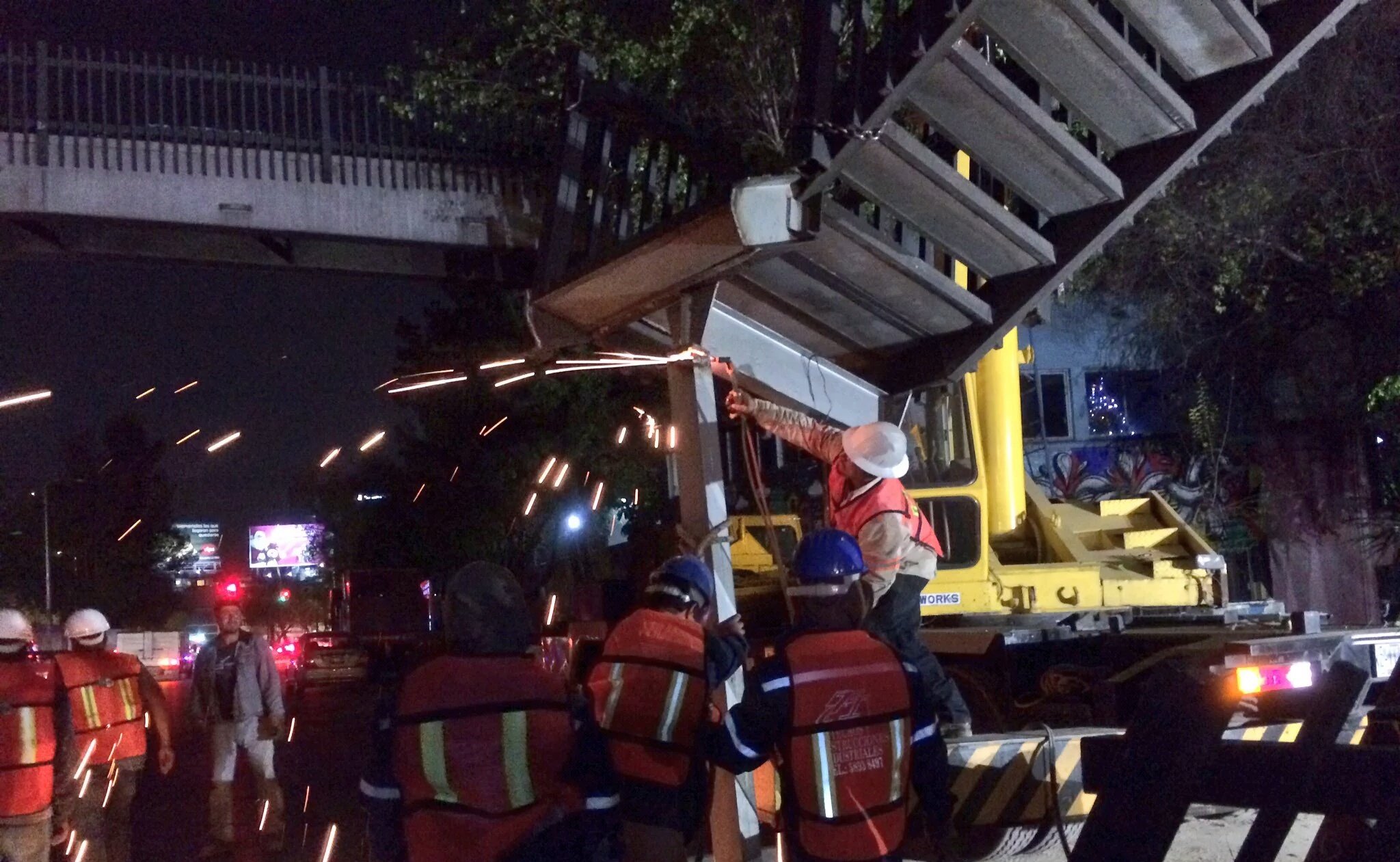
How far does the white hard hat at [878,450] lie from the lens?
5789mm

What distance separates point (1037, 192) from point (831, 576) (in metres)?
2.58

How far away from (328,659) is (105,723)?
17.4 m

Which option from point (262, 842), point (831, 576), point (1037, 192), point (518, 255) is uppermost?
point (518, 255)

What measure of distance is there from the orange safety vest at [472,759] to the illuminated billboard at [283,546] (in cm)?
4694

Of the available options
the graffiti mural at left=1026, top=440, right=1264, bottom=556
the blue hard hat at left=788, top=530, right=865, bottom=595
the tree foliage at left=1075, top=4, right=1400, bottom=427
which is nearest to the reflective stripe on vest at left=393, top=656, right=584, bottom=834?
the blue hard hat at left=788, top=530, right=865, bottom=595

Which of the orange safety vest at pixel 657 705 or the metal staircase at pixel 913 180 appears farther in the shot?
the metal staircase at pixel 913 180

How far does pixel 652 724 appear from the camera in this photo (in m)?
4.19

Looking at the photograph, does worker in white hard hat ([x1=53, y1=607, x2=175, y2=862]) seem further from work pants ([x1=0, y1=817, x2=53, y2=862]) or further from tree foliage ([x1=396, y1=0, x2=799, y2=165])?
tree foliage ([x1=396, y1=0, x2=799, y2=165])

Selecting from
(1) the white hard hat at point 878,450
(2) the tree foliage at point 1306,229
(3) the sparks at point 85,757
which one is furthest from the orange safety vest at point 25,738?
(2) the tree foliage at point 1306,229

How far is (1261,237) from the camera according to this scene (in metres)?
14.9

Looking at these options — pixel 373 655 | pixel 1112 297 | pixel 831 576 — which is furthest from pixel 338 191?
pixel 373 655

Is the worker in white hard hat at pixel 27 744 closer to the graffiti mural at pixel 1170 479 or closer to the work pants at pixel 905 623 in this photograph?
the work pants at pixel 905 623

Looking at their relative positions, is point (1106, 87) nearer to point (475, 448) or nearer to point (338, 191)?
point (338, 191)

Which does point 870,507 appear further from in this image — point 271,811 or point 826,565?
point 271,811
